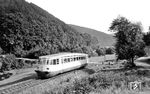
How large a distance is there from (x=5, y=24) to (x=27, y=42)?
971cm

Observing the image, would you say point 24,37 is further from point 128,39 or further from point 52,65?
point 52,65

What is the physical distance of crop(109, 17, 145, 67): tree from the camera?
31.7 m

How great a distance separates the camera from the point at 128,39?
32.1m

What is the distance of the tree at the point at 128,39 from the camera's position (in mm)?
31688

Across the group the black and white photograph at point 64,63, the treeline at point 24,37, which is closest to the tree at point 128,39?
the black and white photograph at point 64,63

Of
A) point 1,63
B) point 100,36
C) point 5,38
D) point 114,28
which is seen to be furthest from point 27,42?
point 100,36

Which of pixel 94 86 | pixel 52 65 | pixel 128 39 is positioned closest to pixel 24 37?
pixel 128 39

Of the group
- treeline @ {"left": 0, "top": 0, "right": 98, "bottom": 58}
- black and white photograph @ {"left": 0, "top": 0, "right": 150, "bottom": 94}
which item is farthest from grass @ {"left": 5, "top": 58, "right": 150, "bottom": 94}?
treeline @ {"left": 0, "top": 0, "right": 98, "bottom": 58}

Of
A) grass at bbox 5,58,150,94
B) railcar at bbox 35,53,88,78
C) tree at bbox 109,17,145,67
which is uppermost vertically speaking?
tree at bbox 109,17,145,67

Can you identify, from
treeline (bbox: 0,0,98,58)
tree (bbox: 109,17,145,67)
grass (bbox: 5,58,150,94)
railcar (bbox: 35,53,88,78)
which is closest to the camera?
grass (bbox: 5,58,150,94)

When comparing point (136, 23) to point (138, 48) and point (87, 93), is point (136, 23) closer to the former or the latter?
point (138, 48)

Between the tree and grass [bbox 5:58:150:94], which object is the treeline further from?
grass [bbox 5:58:150:94]

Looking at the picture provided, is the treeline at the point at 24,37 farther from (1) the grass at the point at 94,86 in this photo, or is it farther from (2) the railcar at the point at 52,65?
(1) the grass at the point at 94,86

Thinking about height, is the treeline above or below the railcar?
above
